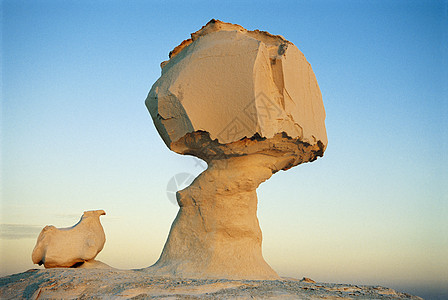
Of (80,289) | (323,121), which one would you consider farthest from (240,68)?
(80,289)

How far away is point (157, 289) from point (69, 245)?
300 cm

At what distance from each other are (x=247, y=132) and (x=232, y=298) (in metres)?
2.96

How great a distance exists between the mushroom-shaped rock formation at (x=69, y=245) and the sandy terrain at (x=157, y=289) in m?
1.06

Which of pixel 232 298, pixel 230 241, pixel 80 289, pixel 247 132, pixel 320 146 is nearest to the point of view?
pixel 232 298

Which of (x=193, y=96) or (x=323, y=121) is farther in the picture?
(x=323, y=121)

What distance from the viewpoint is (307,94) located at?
8.67 meters

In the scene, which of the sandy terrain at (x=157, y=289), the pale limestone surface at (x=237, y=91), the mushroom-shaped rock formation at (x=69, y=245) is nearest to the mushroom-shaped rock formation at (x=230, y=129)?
the pale limestone surface at (x=237, y=91)

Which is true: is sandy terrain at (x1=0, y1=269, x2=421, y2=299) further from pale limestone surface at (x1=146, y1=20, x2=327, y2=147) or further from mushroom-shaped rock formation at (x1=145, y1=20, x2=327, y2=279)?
pale limestone surface at (x1=146, y1=20, x2=327, y2=147)

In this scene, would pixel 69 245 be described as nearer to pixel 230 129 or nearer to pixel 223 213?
pixel 223 213

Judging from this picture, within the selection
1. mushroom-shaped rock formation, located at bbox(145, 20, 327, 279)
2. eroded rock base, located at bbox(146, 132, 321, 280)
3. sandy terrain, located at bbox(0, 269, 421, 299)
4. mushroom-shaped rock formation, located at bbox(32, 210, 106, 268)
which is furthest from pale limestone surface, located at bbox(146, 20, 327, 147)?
sandy terrain, located at bbox(0, 269, 421, 299)

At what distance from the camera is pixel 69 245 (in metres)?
8.45

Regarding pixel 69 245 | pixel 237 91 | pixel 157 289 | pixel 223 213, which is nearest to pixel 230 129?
pixel 237 91

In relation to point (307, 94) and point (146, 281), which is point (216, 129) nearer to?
point (307, 94)

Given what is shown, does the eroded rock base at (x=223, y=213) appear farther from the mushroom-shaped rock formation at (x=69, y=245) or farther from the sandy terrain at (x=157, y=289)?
the mushroom-shaped rock formation at (x=69, y=245)
